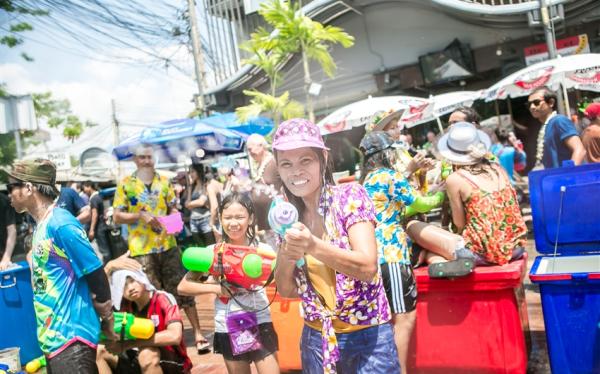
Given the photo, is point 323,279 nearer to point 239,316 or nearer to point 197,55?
point 239,316

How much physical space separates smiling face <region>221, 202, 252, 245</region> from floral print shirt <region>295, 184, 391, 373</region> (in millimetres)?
1125

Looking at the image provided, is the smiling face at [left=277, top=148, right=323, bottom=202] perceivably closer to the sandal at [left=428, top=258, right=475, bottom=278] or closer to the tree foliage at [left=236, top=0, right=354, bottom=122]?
the sandal at [left=428, top=258, right=475, bottom=278]

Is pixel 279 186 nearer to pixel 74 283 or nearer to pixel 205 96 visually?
pixel 74 283

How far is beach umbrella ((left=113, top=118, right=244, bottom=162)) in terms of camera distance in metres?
8.27

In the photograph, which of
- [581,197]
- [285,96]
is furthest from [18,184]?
[285,96]

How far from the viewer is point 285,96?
476 inches

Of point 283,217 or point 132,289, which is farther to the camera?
point 132,289

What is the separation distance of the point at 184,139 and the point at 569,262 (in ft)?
21.7

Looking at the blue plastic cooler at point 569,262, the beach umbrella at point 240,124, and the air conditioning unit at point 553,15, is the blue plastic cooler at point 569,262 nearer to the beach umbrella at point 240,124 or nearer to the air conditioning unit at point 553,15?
the beach umbrella at point 240,124

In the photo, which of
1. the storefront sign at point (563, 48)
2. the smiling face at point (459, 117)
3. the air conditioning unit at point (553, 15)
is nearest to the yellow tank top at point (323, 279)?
the smiling face at point (459, 117)

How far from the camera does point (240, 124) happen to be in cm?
988

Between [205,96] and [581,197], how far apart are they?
15.6 meters

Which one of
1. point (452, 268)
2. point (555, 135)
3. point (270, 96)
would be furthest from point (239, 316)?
point (270, 96)

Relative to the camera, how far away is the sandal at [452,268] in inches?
122
